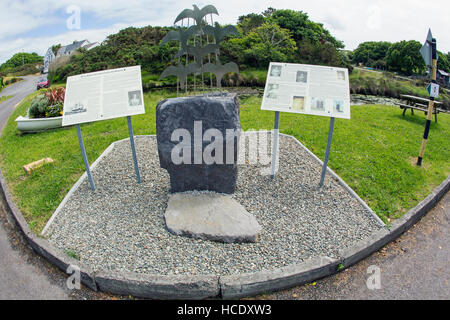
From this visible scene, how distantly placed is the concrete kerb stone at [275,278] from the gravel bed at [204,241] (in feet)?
0.42

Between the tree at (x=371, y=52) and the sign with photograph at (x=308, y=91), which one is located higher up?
the tree at (x=371, y=52)

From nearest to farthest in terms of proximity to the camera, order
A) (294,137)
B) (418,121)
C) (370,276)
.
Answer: (370,276)
(294,137)
(418,121)

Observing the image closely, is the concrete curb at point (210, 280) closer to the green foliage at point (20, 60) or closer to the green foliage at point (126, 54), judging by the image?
the green foliage at point (126, 54)

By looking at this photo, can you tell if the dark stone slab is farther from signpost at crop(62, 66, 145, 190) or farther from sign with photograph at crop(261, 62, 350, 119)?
sign with photograph at crop(261, 62, 350, 119)

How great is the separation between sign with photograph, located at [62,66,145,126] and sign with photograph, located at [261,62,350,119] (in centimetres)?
231

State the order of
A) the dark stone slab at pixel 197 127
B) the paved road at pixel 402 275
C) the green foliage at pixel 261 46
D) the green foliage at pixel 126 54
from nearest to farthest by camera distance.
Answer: the paved road at pixel 402 275, the dark stone slab at pixel 197 127, the green foliage at pixel 261 46, the green foliage at pixel 126 54

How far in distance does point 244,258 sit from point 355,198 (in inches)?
99.8

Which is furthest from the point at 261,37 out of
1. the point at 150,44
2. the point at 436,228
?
the point at 436,228

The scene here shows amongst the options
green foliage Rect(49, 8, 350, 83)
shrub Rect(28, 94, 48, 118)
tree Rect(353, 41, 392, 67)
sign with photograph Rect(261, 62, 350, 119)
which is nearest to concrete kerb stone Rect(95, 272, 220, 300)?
sign with photograph Rect(261, 62, 350, 119)

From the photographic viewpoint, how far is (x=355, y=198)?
510cm

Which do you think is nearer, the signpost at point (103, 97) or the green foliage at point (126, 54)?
the signpost at point (103, 97)

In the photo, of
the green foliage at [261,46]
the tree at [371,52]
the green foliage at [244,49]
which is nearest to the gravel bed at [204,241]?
the green foliage at [244,49]

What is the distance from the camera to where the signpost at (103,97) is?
4.86 metres
